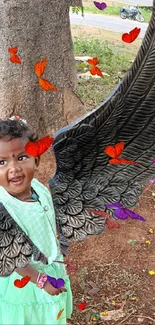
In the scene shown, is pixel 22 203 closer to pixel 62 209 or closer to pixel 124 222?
pixel 62 209

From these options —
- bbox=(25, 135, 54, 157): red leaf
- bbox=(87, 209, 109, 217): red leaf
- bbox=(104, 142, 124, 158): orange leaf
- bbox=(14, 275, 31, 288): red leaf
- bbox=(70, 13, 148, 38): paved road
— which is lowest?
bbox=(70, 13, 148, 38): paved road

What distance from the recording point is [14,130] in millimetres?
1983

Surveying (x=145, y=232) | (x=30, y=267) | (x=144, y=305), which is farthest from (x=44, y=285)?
(x=145, y=232)

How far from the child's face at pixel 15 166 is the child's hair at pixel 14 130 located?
0.06 feet

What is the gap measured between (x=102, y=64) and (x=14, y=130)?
5900 millimetres

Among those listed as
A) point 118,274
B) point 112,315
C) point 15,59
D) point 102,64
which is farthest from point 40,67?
point 102,64

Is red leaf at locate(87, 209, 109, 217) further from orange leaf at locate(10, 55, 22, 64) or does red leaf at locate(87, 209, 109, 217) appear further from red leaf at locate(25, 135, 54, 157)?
orange leaf at locate(10, 55, 22, 64)

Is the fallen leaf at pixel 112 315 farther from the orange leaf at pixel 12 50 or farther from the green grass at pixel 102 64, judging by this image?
the green grass at pixel 102 64

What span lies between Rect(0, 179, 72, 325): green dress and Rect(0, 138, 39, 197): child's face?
0.16 feet

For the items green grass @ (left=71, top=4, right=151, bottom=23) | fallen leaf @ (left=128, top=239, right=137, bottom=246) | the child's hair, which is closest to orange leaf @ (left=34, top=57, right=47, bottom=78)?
fallen leaf @ (left=128, top=239, right=137, bottom=246)

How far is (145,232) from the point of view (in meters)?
4.09

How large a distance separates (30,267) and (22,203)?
0.31 metres

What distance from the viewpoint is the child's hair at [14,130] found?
1.96 metres

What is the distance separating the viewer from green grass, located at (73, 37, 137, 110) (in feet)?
21.3
